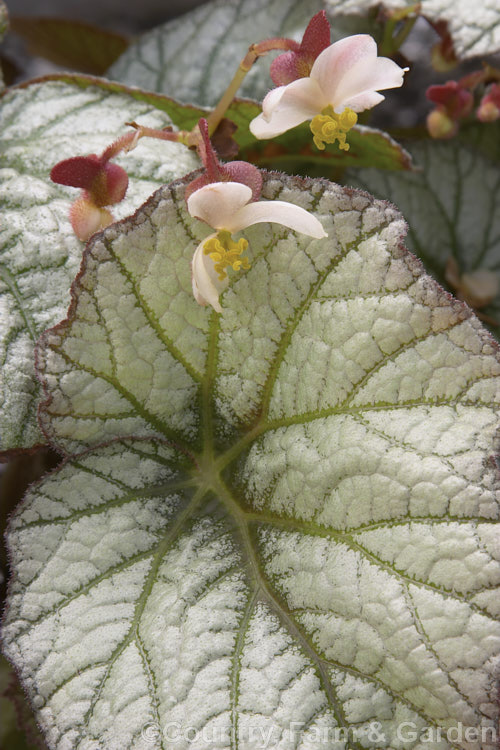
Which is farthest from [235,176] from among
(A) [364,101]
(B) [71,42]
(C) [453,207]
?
(B) [71,42]

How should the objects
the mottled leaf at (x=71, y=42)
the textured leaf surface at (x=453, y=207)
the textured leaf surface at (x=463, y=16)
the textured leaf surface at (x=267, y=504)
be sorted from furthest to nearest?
the mottled leaf at (x=71, y=42)
the textured leaf surface at (x=453, y=207)
the textured leaf surface at (x=463, y=16)
the textured leaf surface at (x=267, y=504)

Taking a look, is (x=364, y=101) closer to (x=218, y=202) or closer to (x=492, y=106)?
(x=218, y=202)

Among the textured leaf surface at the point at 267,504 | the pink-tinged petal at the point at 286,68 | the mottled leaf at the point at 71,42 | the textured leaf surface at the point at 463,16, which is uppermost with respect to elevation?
the mottled leaf at the point at 71,42

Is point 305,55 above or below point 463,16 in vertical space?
below

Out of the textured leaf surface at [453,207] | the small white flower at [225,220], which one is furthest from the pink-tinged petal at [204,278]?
the textured leaf surface at [453,207]

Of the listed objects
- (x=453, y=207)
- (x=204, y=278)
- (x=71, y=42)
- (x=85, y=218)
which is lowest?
(x=204, y=278)

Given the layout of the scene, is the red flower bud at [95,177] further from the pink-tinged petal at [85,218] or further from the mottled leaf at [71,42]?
the mottled leaf at [71,42]

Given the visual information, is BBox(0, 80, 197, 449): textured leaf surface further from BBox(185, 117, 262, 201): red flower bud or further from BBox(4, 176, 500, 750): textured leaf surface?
BBox(185, 117, 262, 201): red flower bud
